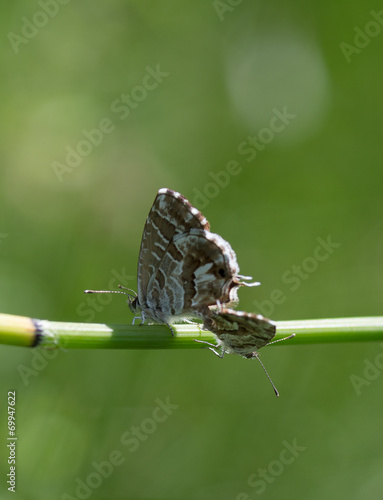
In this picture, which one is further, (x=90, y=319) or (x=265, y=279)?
(x=265, y=279)

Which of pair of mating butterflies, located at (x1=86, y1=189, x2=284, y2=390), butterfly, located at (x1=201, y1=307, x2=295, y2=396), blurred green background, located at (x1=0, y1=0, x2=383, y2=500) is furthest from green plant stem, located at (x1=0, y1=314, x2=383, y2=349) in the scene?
blurred green background, located at (x1=0, y1=0, x2=383, y2=500)

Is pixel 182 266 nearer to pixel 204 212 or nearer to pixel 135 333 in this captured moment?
pixel 135 333

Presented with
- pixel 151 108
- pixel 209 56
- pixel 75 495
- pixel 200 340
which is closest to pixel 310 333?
pixel 200 340

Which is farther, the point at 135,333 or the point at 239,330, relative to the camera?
the point at 239,330

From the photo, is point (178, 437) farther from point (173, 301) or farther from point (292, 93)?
point (292, 93)

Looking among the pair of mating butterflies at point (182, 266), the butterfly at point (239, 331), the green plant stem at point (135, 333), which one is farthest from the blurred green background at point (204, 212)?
the green plant stem at point (135, 333)

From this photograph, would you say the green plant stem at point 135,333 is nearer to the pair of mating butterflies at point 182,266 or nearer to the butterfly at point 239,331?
the butterfly at point 239,331

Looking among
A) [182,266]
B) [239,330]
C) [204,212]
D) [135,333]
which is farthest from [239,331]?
[204,212]
